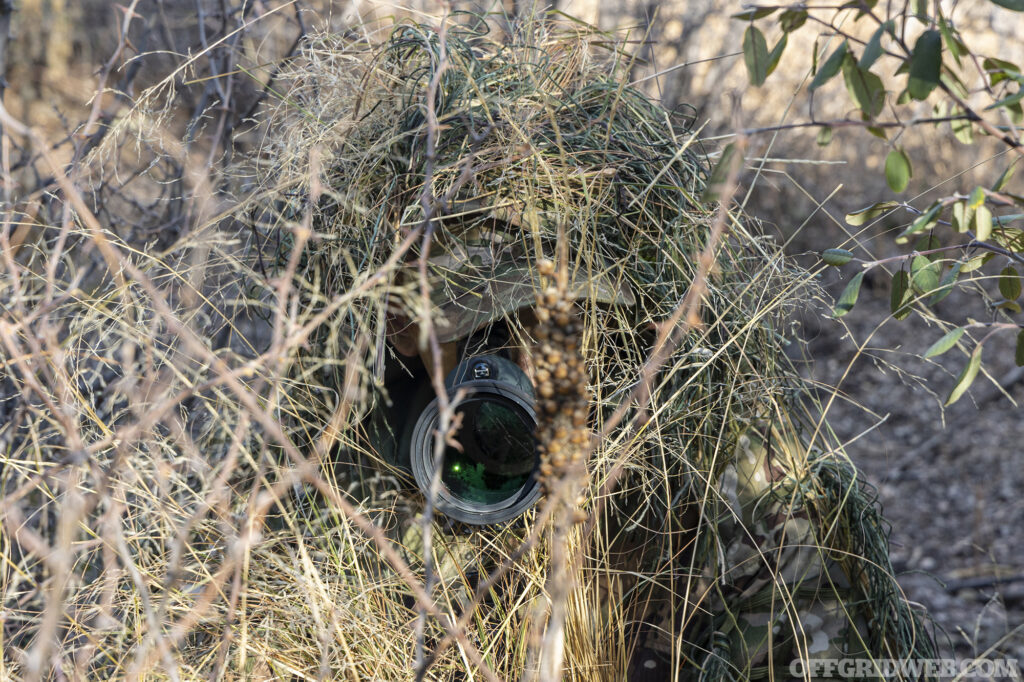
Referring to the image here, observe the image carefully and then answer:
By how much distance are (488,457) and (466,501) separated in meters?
0.09

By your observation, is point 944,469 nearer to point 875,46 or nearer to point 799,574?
point 799,574

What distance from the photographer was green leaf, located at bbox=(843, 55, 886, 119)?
102 cm

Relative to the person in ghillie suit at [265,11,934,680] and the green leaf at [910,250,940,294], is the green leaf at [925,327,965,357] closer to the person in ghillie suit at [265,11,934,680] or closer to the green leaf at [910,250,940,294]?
the green leaf at [910,250,940,294]

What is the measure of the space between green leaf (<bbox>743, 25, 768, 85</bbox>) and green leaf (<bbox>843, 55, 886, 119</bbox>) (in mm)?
102

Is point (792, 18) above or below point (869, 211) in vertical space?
above

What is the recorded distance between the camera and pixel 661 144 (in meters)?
1.38

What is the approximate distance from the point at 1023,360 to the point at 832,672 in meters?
0.61

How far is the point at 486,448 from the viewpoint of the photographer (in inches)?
51.0

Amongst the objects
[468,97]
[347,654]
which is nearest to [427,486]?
[347,654]

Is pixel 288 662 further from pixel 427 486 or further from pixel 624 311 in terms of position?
pixel 624 311

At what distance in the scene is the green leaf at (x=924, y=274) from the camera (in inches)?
41.1

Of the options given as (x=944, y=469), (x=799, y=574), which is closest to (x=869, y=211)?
(x=799, y=574)

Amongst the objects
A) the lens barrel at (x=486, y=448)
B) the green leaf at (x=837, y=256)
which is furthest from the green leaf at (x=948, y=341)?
the lens barrel at (x=486, y=448)

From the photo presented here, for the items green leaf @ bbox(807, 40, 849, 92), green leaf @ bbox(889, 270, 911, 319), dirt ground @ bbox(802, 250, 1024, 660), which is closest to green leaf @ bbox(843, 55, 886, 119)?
green leaf @ bbox(807, 40, 849, 92)
